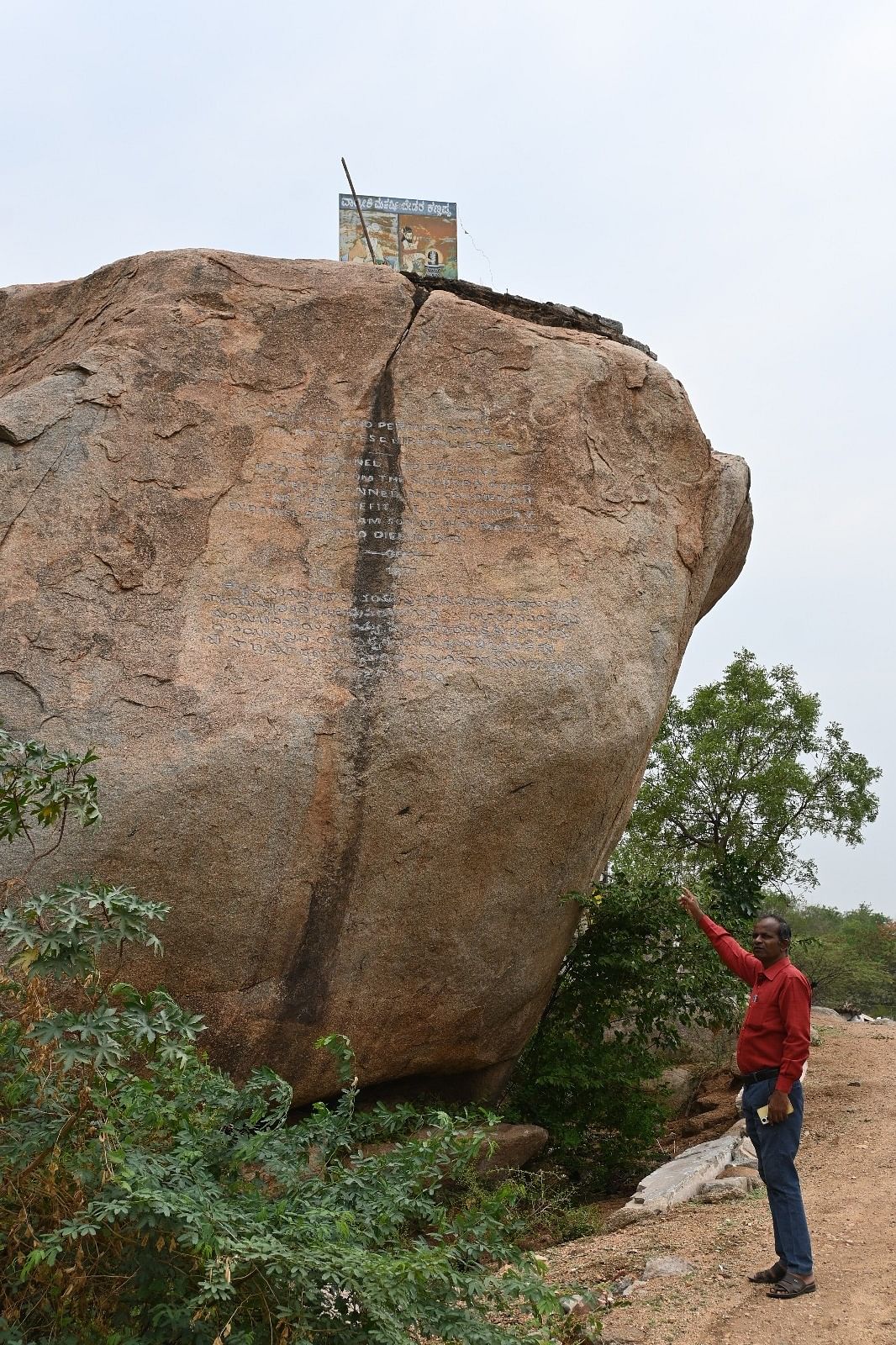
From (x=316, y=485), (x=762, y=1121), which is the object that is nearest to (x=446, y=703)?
(x=316, y=485)

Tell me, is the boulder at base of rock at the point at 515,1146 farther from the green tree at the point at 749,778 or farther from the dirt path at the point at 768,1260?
the green tree at the point at 749,778

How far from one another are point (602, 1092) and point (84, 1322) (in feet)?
14.2

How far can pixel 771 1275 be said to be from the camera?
4.01 metres

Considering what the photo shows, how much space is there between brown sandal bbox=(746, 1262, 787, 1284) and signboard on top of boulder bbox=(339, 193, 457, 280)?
13.7 m

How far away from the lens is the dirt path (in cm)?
368

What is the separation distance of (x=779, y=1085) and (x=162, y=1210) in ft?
7.16

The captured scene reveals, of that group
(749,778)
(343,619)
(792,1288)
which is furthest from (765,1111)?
(749,778)

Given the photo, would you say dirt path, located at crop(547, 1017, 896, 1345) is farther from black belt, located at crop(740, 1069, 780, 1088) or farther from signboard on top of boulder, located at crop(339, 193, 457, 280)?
signboard on top of boulder, located at crop(339, 193, 457, 280)

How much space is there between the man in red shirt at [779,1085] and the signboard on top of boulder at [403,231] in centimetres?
1311

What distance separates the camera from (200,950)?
511 cm

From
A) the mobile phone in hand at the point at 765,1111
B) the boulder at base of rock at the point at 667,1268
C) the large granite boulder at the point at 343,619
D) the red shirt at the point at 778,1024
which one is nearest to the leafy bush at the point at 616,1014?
the large granite boulder at the point at 343,619

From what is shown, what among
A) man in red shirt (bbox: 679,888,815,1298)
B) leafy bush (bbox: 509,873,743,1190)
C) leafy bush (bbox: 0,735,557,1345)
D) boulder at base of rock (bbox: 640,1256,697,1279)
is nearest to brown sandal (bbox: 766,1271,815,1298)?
man in red shirt (bbox: 679,888,815,1298)

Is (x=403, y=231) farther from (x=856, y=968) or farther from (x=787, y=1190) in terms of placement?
(x=787, y=1190)

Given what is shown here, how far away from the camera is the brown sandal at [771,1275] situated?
3977mm
